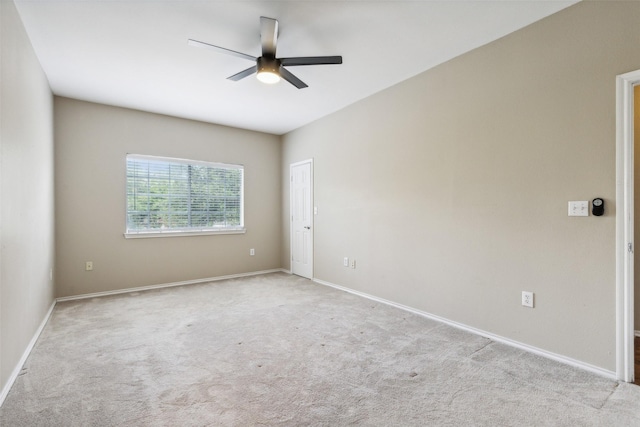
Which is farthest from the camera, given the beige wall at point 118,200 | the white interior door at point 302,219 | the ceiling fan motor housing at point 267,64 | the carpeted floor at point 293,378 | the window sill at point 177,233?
the white interior door at point 302,219

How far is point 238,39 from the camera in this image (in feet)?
9.02

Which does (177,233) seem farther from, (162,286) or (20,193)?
(20,193)

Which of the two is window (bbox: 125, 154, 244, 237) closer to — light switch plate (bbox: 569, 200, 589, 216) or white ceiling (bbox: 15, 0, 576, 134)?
white ceiling (bbox: 15, 0, 576, 134)

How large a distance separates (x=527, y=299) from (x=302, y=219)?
141 inches

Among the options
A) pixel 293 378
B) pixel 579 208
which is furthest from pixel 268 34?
pixel 579 208

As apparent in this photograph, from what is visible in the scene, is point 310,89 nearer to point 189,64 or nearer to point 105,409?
point 189,64

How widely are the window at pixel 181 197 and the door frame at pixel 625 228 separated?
492cm

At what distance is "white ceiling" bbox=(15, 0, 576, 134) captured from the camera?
7.67 feet

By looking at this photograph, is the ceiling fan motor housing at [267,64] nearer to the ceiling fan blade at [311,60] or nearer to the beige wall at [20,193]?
the ceiling fan blade at [311,60]

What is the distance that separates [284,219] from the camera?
5.95m

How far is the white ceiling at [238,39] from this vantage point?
234 cm

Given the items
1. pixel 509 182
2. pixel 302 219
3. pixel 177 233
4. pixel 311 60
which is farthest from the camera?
pixel 302 219

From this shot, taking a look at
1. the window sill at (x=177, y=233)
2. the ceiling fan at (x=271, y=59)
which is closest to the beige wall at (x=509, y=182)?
the ceiling fan at (x=271, y=59)

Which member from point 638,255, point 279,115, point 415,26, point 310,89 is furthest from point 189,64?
point 638,255
